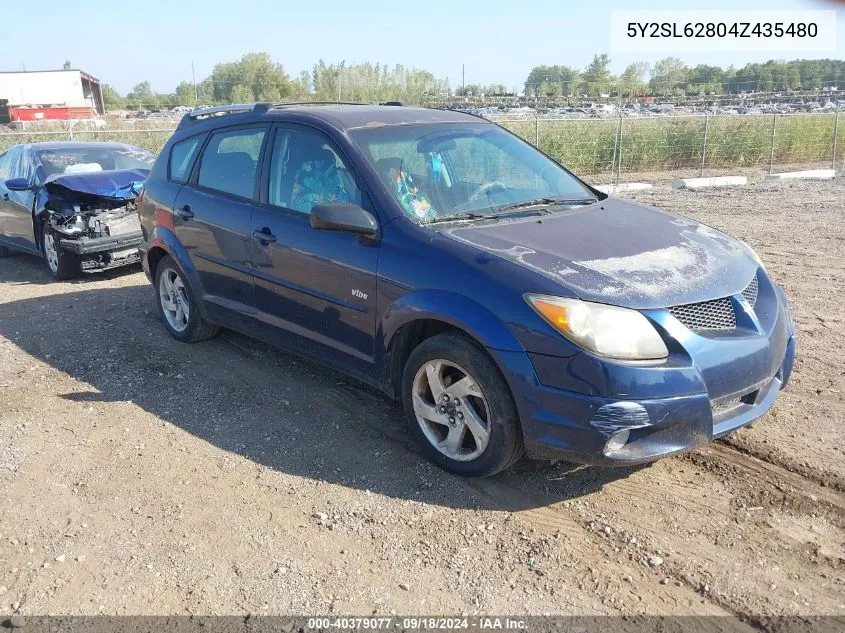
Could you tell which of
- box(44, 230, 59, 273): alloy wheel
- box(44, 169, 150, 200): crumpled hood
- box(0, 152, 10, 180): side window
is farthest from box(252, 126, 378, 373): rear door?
box(0, 152, 10, 180): side window

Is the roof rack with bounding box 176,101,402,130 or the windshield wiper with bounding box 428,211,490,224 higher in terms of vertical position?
the roof rack with bounding box 176,101,402,130

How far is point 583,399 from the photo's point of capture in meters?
3.22

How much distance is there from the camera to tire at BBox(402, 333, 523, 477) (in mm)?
3502

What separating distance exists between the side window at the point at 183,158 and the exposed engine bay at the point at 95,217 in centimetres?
288

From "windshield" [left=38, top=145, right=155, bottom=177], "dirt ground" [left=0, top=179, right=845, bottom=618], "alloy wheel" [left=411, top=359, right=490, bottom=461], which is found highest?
"windshield" [left=38, top=145, right=155, bottom=177]

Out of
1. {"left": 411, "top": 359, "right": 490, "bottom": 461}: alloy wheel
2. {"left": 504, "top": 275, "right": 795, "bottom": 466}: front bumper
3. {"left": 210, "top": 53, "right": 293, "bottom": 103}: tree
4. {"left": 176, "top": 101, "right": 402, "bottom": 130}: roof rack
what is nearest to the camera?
{"left": 504, "top": 275, "right": 795, "bottom": 466}: front bumper

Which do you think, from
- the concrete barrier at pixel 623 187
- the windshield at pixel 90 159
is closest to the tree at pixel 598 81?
the concrete barrier at pixel 623 187

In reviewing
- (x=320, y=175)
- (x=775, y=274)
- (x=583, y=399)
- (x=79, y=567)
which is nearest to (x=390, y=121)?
(x=320, y=175)

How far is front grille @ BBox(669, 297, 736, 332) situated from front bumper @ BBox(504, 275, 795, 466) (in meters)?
0.07

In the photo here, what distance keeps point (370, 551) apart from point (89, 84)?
7789 cm

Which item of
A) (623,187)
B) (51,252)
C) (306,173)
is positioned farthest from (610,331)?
(623,187)

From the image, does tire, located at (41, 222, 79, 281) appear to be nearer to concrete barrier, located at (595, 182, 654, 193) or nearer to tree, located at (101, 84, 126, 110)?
concrete barrier, located at (595, 182, 654, 193)

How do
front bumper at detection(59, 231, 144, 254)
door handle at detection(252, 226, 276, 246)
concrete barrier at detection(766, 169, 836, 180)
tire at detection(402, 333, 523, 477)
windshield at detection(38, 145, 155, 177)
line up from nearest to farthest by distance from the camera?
tire at detection(402, 333, 523, 477) → door handle at detection(252, 226, 276, 246) → front bumper at detection(59, 231, 144, 254) → windshield at detection(38, 145, 155, 177) → concrete barrier at detection(766, 169, 836, 180)

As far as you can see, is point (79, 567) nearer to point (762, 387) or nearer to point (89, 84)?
point (762, 387)
